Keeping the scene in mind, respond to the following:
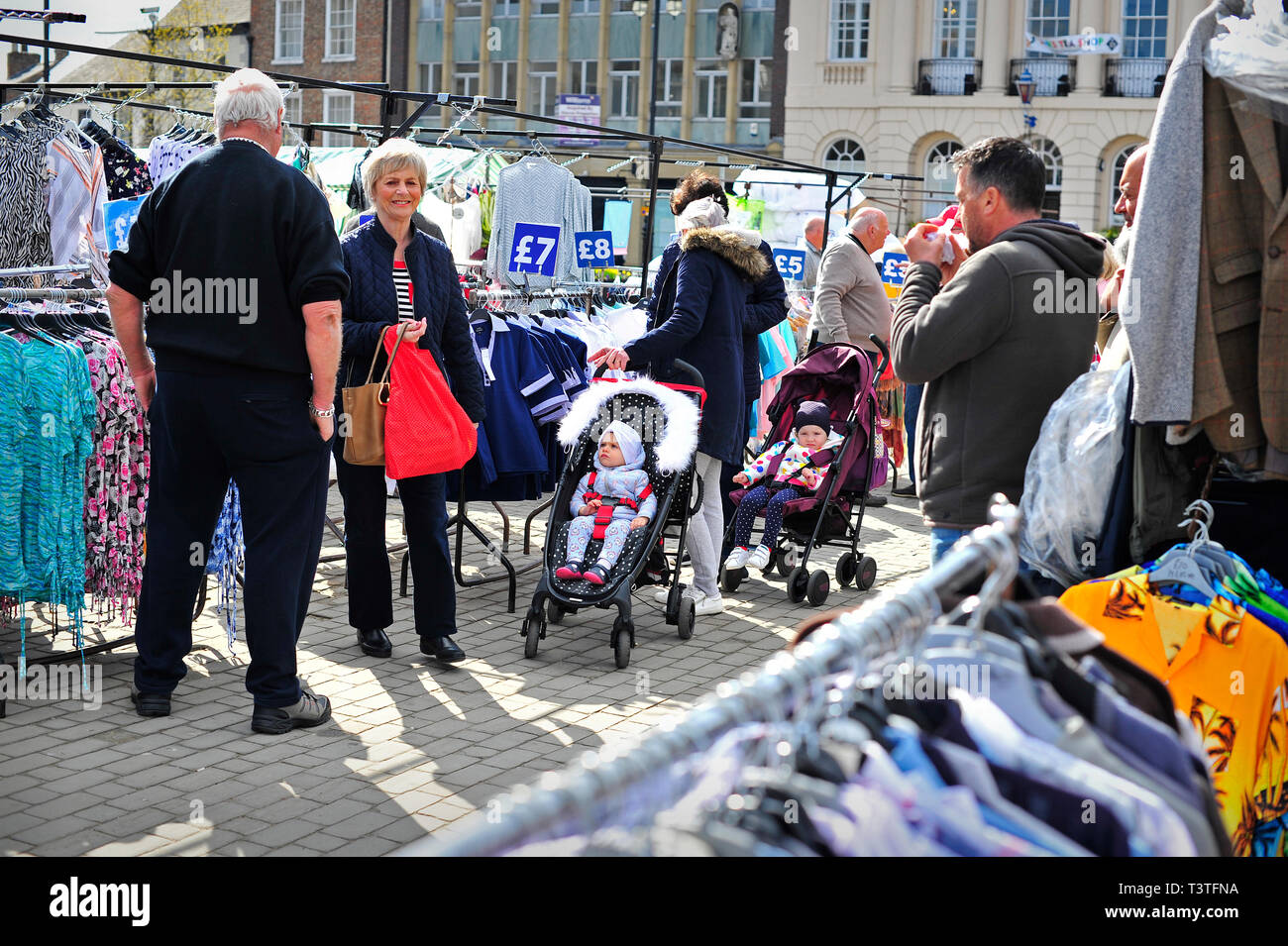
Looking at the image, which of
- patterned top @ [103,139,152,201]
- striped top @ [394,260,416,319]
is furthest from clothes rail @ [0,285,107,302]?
patterned top @ [103,139,152,201]

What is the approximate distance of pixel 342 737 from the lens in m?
4.68

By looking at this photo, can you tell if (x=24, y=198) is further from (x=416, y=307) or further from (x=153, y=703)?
(x=153, y=703)

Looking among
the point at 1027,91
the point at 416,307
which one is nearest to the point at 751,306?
the point at 416,307

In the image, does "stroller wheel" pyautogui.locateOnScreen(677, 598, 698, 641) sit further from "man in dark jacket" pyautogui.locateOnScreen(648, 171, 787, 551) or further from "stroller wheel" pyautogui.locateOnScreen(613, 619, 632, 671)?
"man in dark jacket" pyautogui.locateOnScreen(648, 171, 787, 551)

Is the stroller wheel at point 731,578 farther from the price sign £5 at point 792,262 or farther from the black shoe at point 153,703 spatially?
the price sign £5 at point 792,262

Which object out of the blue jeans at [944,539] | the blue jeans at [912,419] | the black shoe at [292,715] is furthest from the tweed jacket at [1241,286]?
the blue jeans at [912,419]

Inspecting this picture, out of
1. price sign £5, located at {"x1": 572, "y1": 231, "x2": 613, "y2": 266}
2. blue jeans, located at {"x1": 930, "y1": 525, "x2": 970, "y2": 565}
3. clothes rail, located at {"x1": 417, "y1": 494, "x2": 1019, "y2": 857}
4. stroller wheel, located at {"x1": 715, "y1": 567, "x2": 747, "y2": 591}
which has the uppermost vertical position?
price sign £5, located at {"x1": 572, "y1": 231, "x2": 613, "y2": 266}

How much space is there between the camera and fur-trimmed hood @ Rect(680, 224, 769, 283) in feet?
21.0

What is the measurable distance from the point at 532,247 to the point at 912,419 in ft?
11.1

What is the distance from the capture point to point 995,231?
3.84 meters

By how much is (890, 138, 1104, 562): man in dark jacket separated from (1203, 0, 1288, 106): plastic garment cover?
850mm

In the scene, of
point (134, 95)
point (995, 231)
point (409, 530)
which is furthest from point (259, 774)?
point (134, 95)
